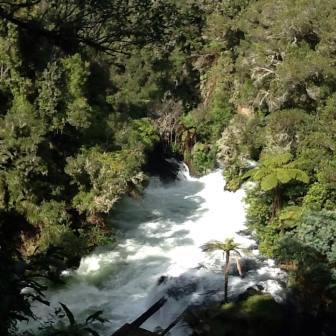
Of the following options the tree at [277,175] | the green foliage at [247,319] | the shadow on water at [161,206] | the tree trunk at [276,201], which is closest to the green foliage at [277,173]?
the tree at [277,175]

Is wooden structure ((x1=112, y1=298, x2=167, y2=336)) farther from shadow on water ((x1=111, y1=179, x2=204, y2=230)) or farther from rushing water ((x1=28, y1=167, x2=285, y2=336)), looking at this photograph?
shadow on water ((x1=111, y1=179, x2=204, y2=230))

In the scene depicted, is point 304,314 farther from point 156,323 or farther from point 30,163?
point 30,163

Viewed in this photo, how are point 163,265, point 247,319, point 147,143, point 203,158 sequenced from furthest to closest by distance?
point 203,158
point 147,143
point 163,265
point 247,319

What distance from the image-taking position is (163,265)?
602 inches

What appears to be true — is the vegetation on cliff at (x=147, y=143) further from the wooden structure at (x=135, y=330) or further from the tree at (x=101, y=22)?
the tree at (x=101, y=22)

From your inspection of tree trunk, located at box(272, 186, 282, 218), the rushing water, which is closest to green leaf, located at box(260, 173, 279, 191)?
tree trunk, located at box(272, 186, 282, 218)

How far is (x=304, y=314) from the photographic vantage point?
40.7ft

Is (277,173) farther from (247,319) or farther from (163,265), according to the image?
(247,319)

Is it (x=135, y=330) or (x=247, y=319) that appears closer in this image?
(x=135, y=330)

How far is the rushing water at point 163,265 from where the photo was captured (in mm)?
13258

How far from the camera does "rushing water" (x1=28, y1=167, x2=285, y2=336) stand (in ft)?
43.5

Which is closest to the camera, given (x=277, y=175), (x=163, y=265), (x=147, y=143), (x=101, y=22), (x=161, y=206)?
(x=101, y=22)

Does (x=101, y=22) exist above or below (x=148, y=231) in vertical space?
above

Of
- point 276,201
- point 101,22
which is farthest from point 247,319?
point 101,22
